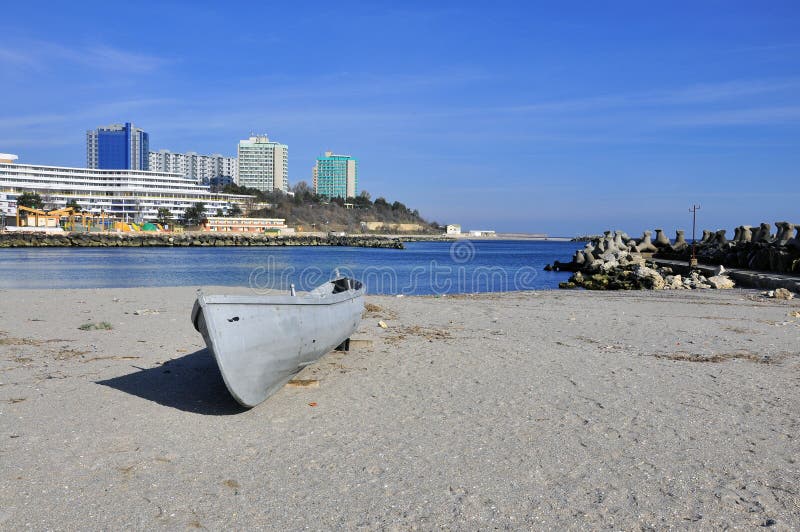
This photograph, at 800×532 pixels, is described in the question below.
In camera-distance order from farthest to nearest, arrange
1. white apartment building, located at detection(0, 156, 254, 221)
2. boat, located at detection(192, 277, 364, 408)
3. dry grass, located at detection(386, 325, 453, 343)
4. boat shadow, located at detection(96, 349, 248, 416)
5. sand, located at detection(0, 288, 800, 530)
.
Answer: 1. white apartment building, located at detection(0, 156, 254, 221)
2. dry grass, located at detection(386, 325, 453, 343)
3. boat shadow, located at detection(96, 349, 248, 416)
4. boat, located at detection(192, 277, 364, 408)
5. sand, located at detection(0, 288, 800, 530)

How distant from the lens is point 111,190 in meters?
143

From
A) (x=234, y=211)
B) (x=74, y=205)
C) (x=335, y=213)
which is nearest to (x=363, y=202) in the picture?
(x=335, y=213)

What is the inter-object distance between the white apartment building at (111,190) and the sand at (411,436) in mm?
135889

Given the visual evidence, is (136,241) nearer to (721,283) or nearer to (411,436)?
(721,283)

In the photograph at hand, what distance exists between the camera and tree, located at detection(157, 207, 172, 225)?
12912 cm

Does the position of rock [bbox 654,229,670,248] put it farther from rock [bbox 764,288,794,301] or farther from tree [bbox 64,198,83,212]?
tree [bbox 64,198,83,212]

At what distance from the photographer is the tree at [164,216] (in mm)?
129125

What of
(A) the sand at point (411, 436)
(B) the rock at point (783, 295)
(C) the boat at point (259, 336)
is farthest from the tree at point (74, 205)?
(C) the boat at point (259, 336)

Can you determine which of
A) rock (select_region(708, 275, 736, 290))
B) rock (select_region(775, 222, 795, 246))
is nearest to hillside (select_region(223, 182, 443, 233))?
rock (select_region(775, 222, 795, 246))

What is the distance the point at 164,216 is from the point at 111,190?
2230 cm

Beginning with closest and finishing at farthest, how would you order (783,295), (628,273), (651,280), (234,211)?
1. (783,295)
2. (651,280)
3. (628,273)
4. (234,211)

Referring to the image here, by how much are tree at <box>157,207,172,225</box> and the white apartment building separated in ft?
18.3

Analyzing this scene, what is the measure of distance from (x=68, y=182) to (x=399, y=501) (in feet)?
524

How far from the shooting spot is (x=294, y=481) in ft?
16.0
